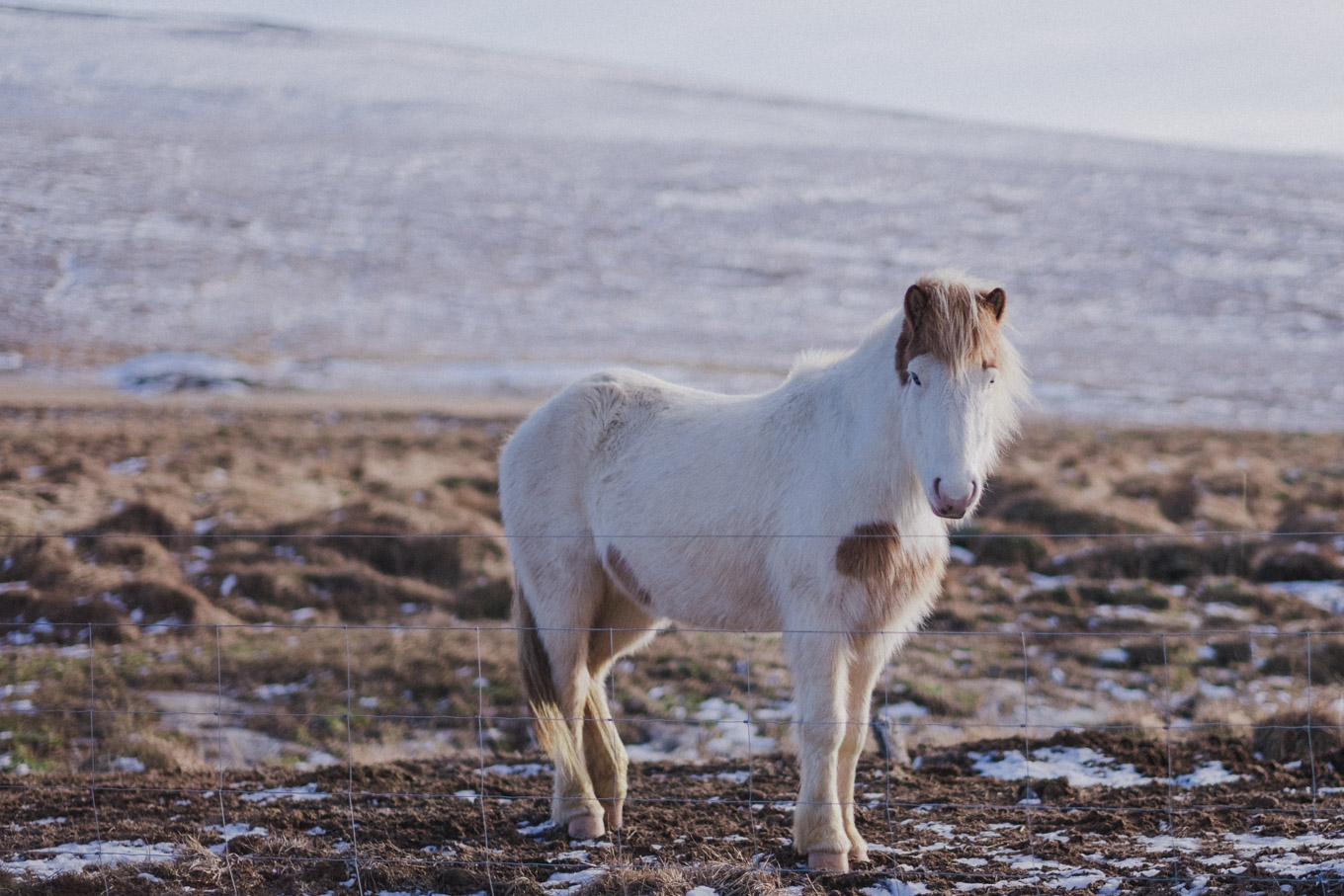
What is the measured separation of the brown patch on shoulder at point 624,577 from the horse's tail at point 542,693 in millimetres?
516

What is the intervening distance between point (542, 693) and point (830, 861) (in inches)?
67.1

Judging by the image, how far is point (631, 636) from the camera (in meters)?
5.30

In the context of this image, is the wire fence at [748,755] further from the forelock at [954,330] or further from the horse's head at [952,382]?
the forelock at [954,330]

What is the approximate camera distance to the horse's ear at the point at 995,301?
3.73m

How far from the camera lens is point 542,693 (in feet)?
16.4

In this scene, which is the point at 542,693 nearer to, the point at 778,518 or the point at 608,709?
the point at 608,709

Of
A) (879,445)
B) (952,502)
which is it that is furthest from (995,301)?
(952,502)

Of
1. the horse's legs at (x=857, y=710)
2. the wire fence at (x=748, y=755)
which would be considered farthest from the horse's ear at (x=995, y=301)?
the horse's legs at (x=857, y=710)

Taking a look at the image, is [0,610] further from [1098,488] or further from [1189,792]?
[1098,488]

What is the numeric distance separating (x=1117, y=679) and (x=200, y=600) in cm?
748

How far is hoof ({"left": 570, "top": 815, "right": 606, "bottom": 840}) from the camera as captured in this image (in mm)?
4625

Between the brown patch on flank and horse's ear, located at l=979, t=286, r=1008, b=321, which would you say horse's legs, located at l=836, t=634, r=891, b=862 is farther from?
horse's ear, located at l=979, t=286, r=1008, b=321

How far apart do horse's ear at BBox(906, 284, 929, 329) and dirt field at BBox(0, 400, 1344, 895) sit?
148cm

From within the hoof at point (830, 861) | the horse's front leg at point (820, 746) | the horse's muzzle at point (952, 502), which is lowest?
the hoof at point (830, 861)
